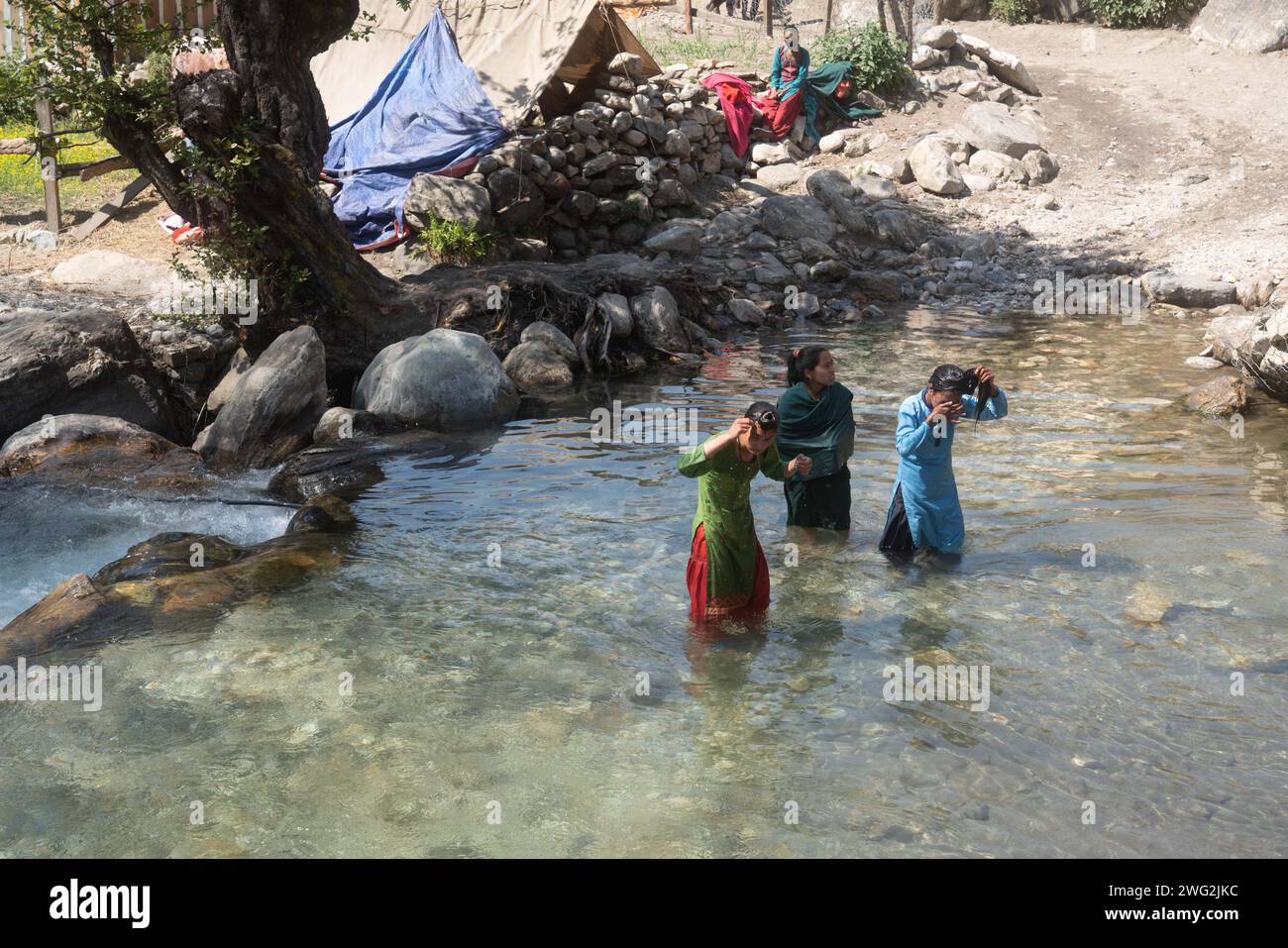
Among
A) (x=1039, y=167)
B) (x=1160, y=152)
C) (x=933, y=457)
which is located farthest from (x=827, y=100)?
(x=933, y=457)

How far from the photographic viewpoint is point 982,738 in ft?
15.6

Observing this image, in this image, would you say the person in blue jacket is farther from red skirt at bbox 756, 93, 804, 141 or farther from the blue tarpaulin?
red skirt at bbox 756, 93, 804, 141

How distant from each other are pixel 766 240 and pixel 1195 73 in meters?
10.6

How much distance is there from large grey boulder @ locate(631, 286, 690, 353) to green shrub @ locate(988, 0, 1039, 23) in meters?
16.2

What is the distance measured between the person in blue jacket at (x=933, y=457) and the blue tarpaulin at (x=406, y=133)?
9.67 meters

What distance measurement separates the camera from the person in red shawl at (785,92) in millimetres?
18844

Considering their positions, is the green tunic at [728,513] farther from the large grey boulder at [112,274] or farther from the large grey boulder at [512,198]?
the large grey boulder at [512,198]

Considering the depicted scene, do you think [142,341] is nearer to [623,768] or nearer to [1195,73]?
[623,768]

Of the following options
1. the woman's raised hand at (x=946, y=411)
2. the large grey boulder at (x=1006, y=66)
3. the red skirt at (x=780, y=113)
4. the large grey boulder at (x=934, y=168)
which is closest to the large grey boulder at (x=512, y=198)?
the red skirt at (x=780, y=113)

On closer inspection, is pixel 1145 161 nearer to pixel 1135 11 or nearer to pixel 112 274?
pixel 1135 11

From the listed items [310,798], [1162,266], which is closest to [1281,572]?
[310,798]

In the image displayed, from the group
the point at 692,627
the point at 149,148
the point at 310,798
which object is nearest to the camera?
the point at 310,798

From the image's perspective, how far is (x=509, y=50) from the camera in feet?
54.1

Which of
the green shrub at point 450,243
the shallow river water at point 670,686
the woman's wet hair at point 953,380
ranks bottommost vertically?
the shallow river water at point 670,686
